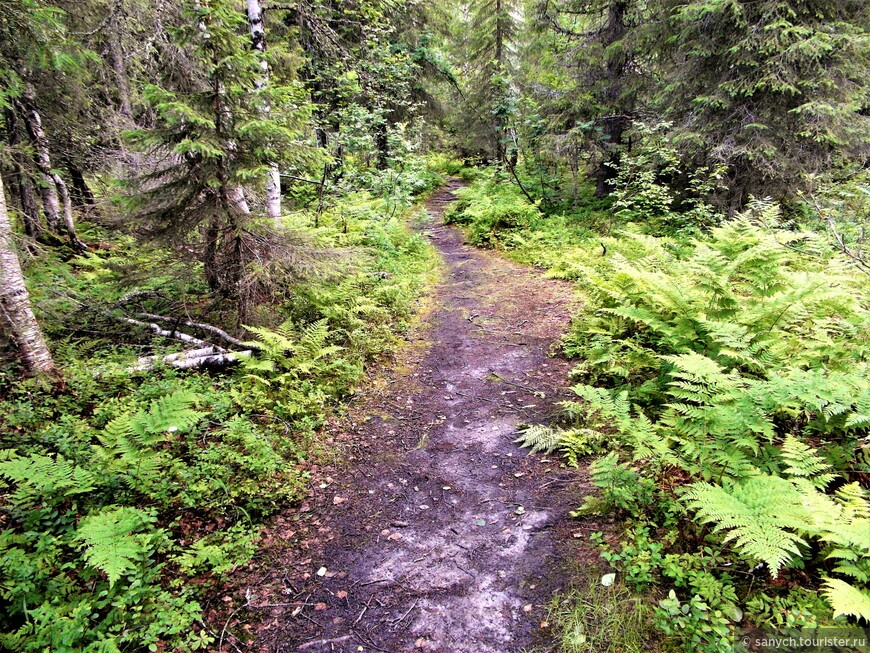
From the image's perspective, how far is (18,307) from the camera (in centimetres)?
491

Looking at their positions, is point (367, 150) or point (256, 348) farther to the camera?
point (367, 150)

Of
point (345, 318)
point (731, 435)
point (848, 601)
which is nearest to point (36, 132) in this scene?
point (345, 318)

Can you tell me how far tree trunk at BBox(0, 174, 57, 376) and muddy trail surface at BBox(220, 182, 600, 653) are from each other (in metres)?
3.65

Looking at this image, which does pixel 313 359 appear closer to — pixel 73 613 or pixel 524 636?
pixel 73 613

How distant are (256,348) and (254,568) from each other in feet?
11.1

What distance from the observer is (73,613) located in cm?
274

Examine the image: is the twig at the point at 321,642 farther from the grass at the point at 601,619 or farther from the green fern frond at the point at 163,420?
the green fern frond at the point at 163,420

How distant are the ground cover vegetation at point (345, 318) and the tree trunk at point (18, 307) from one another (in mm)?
26

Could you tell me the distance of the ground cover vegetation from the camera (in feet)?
9.40

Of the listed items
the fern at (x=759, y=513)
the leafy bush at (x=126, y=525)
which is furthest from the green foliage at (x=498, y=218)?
the fern at (x=759, y=513)

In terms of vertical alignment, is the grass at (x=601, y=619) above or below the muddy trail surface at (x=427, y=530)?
above

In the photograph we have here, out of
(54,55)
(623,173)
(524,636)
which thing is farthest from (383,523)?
(623,173)

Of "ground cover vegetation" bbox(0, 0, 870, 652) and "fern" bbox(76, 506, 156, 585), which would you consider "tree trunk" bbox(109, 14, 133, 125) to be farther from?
"fern" bbox(76, 506, 156, 585)

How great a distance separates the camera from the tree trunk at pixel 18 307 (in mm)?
4699
